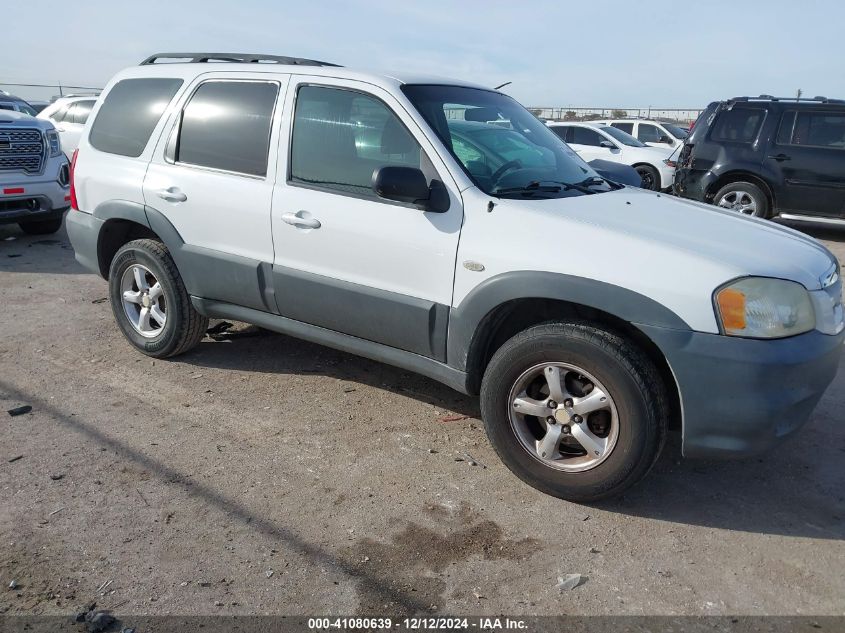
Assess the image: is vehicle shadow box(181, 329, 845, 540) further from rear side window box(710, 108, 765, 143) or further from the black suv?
rear side window box(710, 108, 765, 143)

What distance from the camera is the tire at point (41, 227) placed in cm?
911

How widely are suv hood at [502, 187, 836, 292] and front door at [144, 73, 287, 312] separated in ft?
5.32

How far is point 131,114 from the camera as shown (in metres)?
4.76

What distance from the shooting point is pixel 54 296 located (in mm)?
6441

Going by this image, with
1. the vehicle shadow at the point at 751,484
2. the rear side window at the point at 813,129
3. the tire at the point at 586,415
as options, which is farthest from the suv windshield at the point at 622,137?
the tire at the point at 586,415

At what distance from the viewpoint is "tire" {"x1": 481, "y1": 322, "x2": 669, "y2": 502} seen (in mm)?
2977

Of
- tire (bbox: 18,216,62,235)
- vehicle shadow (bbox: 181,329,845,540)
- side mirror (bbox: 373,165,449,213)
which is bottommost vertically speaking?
tire (bbox: 18,216,62,235)

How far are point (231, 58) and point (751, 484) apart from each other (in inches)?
157

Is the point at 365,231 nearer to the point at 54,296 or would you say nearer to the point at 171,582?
the point at 171,582

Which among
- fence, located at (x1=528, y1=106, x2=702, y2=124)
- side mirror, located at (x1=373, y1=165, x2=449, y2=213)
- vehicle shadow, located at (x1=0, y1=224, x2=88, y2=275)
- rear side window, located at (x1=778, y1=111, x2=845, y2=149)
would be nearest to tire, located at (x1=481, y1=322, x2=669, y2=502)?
side mirror, located at (x1=373, y1=165, x2=449, y2=213)

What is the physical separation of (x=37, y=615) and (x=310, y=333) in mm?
1985

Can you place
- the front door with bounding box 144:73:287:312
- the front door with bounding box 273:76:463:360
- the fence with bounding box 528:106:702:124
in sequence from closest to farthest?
the front door with bounding box 273:76:463:360 < the front door with bounding box 144:73:287:312 < the fence with bounding box 528:106:702:124

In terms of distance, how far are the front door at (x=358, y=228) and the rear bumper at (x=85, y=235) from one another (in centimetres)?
171

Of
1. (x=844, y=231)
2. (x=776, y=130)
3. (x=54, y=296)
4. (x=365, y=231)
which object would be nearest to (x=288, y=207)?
(x=365, y=231)
